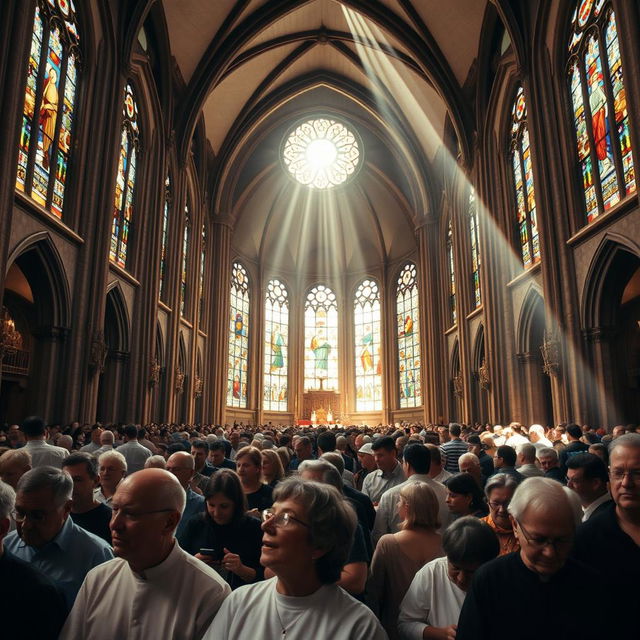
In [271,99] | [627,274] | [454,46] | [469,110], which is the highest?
[271,99]

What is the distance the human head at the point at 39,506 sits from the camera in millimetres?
2961

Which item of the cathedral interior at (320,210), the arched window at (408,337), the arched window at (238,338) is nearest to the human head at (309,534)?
the cathedral interior at (320,210)

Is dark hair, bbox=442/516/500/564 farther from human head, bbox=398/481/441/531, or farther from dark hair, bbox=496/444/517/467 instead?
dark hair, bbox=496/444/517/467

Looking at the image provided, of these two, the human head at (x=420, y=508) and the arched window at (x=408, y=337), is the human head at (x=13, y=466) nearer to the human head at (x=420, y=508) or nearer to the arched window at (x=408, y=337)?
the human head at (x=420, y=508)

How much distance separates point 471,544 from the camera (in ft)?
8.79

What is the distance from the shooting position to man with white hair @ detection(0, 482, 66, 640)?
2.26 m

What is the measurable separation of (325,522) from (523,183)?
18.1m

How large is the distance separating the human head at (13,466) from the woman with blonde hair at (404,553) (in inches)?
108

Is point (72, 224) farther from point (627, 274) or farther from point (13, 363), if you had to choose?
point (627, 274)

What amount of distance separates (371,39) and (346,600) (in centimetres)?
2706

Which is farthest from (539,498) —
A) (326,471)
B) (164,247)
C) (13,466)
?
(164,247)

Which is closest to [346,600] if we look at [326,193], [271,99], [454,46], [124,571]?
[124,571]

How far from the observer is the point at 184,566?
2467mm

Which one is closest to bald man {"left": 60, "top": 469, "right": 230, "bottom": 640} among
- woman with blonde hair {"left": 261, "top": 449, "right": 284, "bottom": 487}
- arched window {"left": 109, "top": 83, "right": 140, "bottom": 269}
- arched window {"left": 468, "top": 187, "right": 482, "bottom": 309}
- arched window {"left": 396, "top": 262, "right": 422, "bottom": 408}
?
woman with blonde hair {"left": 261, "top": 449, "right": 284, "bottom": 487}
